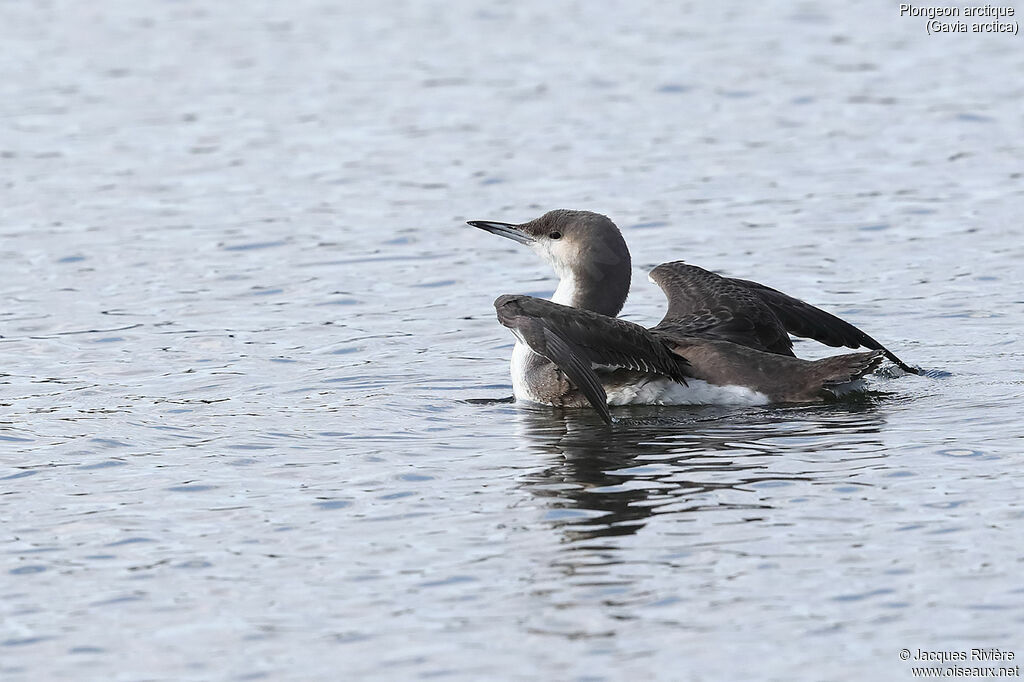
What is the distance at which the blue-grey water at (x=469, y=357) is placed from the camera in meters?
6.41

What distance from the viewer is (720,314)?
33.5 feet

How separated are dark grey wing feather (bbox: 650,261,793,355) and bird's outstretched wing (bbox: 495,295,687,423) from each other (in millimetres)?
792

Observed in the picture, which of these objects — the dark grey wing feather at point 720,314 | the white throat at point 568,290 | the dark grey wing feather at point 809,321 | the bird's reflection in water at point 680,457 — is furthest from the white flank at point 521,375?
the dark grey wing feather at point 809,321

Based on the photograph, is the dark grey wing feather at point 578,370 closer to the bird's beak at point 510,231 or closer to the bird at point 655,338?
the bird at point 655,338

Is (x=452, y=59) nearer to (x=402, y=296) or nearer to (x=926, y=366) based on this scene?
(x=402, y=296)

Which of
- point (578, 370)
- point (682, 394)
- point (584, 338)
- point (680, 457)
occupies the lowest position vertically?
point (680, 457)

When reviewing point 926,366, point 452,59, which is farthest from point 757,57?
point 926,366

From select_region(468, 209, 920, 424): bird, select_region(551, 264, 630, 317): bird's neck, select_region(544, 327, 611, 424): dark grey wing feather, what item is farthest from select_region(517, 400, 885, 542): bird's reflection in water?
select_region(551, 264, 630, 317): bird's neck

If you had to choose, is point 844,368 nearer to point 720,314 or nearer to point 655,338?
point 655,338

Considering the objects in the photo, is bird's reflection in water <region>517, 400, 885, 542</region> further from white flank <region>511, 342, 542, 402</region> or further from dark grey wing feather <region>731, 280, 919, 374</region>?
dark grey wing feather <region>731, 280, 919, 374</region>

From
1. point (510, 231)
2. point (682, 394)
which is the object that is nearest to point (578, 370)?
point (682, 394)

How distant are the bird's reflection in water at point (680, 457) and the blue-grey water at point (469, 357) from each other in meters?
0.03

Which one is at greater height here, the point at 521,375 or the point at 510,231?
the point at 510,231

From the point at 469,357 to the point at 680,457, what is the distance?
303cm
